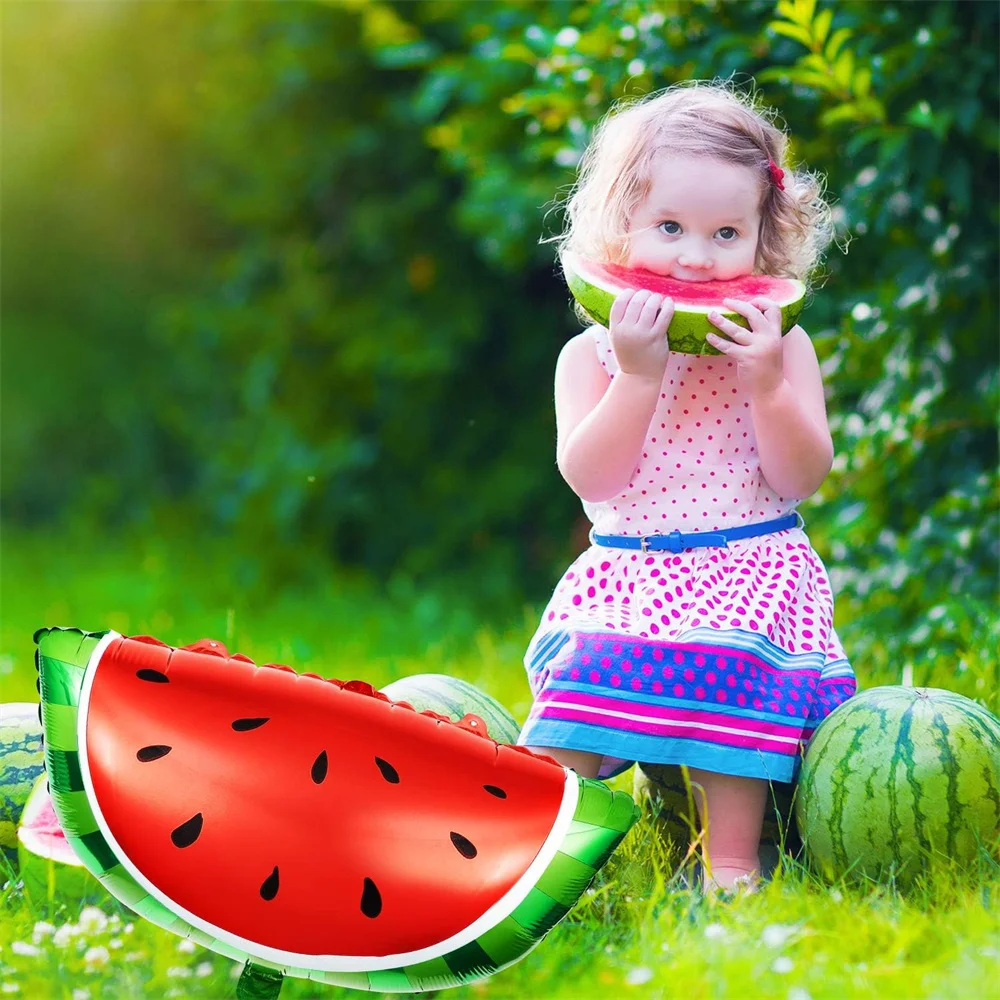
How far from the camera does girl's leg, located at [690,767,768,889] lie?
8.64 feet

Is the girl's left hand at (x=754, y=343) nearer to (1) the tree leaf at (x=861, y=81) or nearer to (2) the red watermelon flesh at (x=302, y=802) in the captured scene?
(2) the red watermelon flesh at (x=302, y=802)

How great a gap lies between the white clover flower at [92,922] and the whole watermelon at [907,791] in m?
1.34

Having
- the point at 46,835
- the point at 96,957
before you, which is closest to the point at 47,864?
the point at 46,835

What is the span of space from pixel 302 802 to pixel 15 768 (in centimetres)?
89

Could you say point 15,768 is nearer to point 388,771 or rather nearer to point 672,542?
point 388,771

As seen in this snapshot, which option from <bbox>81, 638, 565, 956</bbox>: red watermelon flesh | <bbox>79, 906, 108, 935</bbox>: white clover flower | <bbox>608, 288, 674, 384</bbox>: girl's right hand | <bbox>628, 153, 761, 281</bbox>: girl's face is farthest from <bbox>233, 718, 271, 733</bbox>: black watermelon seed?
<bbox>628, 153, 761, 281</bbox>: girl's face

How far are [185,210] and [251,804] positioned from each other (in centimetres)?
774

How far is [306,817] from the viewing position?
2240 mm

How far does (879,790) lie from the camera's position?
2.48m

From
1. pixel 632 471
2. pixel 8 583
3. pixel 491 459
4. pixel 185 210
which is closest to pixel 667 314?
pixel 632 471

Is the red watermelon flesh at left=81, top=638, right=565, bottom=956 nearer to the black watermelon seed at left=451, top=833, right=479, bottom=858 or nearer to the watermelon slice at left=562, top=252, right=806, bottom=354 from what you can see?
the black watermelon seed at left=451, top=833, right=479, bottom=858

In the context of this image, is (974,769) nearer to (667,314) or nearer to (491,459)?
(667,314)

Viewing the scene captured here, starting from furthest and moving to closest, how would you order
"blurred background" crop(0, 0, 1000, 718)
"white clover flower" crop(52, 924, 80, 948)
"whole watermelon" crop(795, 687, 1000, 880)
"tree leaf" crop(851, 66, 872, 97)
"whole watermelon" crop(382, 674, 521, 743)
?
"blurred background" crop(0, 0, 1000, 718) → "tree leaf" crop(851, 66, 872, 97) → "whole watermelon" crop(382, 674, 521, 743) → "whole watermelon" crop(795, 687, 1000, 880) → "white clover flower" crop(52, 924, 80, 948)

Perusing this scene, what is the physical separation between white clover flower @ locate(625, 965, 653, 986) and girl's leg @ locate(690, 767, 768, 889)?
497 mm
